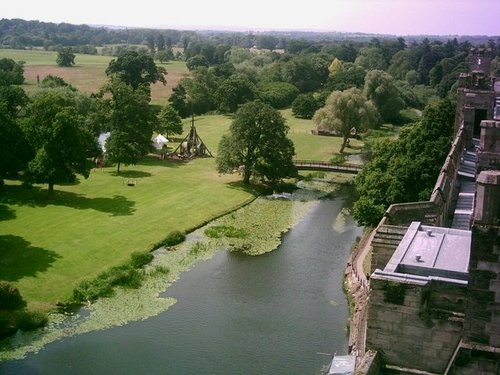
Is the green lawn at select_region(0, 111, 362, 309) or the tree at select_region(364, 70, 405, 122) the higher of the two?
the tree at select_region(364, 70, 405, 122)

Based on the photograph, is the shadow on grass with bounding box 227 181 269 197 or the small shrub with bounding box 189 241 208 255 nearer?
the small shrub with bounding box 189 241 208 255

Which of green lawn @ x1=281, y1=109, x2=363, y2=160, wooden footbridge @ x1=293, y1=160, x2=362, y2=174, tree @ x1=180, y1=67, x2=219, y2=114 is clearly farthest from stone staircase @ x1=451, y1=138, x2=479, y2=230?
tree @ x1=180, y1=67, x2=219, y2=114

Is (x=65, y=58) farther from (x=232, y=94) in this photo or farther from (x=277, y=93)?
(x=232, y=94)

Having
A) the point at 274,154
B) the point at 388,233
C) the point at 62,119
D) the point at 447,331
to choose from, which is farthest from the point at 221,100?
the point at 447,331

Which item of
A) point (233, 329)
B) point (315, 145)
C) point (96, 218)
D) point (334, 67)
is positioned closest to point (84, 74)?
point (334, 67)

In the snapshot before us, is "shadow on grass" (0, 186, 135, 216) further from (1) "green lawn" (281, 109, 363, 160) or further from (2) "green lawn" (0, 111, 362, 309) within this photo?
(1) "green lawn" (281, 109, 363, 160)

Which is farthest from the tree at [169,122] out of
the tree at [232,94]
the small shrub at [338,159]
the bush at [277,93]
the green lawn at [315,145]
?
the bush at [277,93]

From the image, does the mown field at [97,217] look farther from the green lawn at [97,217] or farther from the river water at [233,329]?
the river water at [233,329]
